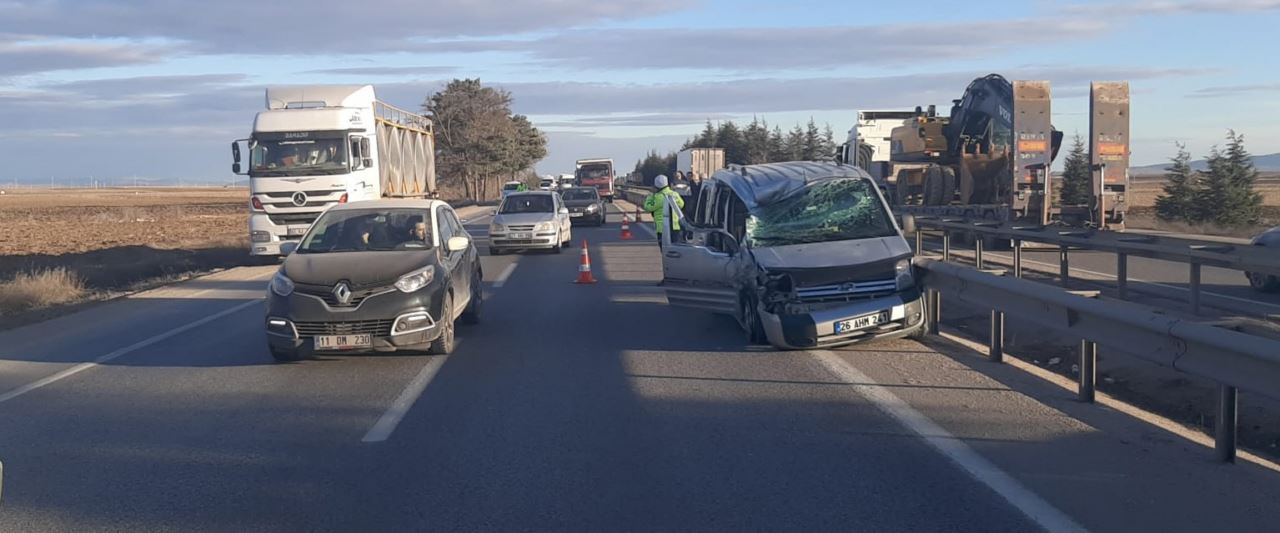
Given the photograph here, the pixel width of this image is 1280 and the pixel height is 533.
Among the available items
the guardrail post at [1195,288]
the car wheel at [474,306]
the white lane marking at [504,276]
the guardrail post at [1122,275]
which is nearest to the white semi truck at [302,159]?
the white lane marking at [504,276]

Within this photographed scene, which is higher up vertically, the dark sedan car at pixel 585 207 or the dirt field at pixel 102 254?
the dark sedan car at pixel 585 207

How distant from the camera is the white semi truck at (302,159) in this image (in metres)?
24.0

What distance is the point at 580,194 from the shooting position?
1655 inches

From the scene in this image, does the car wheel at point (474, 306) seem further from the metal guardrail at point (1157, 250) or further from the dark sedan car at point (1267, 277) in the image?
the dark sedan car at point (1267, 277)

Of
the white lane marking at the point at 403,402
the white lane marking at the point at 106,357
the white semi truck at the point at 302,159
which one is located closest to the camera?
the white lane marking at the point at 403,402

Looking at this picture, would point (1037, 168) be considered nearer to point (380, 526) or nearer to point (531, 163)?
point (380, 526)

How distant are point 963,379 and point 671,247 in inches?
196

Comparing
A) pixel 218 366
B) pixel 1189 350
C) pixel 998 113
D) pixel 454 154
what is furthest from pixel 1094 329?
pixel 454 154

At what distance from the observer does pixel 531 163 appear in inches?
4210

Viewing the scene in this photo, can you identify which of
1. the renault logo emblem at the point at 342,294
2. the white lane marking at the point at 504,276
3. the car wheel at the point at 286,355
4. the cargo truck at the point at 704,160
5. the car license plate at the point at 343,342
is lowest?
the white lane marking at the point at 504,276

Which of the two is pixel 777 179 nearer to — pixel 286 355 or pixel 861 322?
pixel 861 322

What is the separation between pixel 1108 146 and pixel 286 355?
19218 millimetres

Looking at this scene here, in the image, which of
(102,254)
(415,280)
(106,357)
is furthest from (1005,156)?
(102,254)

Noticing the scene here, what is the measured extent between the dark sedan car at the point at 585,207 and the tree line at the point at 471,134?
39519mm
